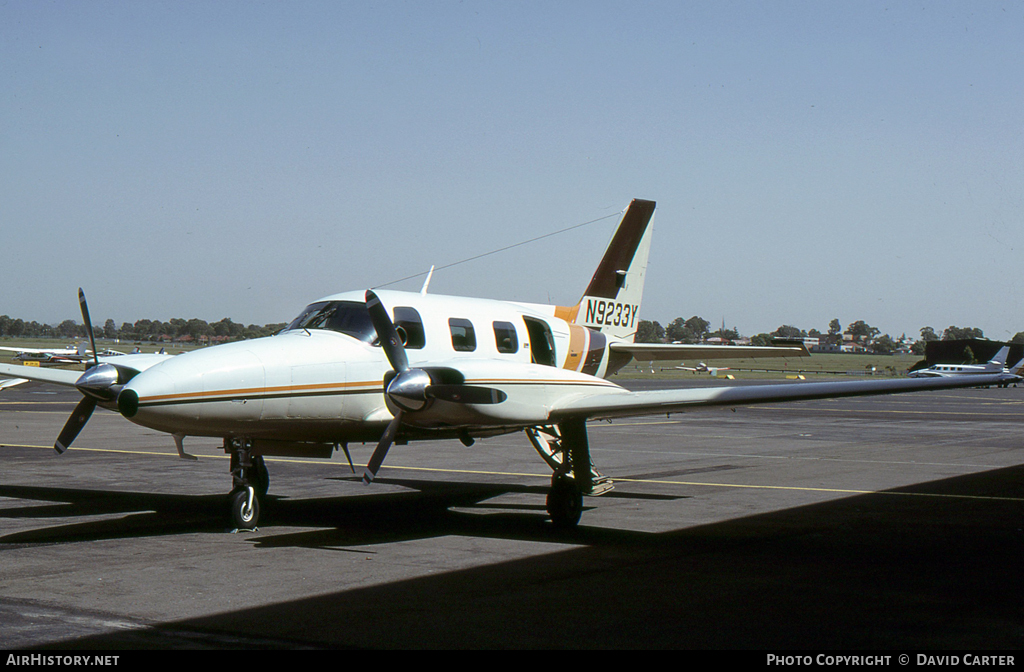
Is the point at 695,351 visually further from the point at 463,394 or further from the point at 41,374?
the point at 41,374

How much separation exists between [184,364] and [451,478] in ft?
27.6

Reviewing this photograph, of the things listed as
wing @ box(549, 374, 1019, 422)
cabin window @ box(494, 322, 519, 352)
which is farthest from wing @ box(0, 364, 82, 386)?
wing @ box(549, 374, 1019, 422)

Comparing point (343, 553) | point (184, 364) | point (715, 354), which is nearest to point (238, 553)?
point (343, 553)

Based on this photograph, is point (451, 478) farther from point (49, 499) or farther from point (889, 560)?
point (889, 560)

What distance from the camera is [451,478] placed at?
18.2 metres

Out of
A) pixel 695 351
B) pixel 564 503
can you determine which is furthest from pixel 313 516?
pixel 695 351

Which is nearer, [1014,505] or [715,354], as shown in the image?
[1014,505]

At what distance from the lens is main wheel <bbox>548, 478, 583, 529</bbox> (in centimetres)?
1235

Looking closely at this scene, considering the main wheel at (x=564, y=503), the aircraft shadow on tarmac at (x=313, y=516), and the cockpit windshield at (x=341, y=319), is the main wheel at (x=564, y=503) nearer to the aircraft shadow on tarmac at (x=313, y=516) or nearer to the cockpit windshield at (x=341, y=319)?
the aircraft shadow on tarmac at (x=313, y=516)

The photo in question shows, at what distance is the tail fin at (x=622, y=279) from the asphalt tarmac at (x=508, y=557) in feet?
10.2

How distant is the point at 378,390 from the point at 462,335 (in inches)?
64.3

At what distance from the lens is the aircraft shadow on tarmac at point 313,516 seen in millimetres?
11438

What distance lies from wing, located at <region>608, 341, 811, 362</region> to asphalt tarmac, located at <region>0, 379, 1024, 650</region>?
7.85 ft

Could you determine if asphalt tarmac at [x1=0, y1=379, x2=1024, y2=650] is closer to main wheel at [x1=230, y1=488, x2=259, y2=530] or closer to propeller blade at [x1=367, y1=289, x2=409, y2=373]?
main wheel at [x1=230, y1=488, x2=259, y2=530]
